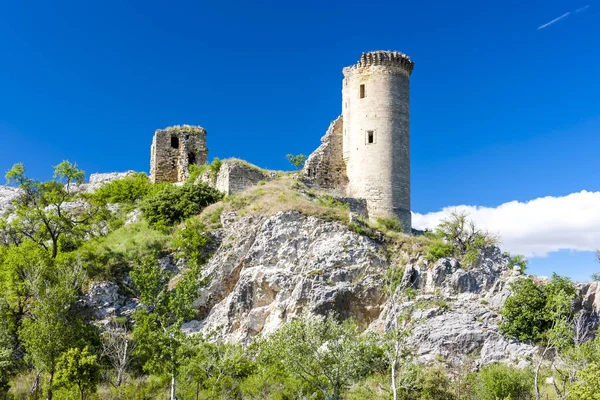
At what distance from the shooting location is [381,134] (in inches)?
1610

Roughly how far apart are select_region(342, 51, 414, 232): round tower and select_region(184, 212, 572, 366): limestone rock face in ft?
23.3

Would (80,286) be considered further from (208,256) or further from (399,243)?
(399,243)

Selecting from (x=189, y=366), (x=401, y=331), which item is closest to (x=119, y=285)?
(x=189, y=366)

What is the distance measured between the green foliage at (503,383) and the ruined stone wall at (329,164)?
17638 millimetres

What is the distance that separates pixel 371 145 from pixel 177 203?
1228 centimetres

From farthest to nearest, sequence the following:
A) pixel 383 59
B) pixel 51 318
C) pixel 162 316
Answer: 1. pixel 383 59
2. pixel 51 318
3. pixel 162 316

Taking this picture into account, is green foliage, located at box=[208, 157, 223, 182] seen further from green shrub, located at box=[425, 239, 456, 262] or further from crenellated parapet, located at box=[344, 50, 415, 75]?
green shrub, located at box=[425, 239, 456, 262]

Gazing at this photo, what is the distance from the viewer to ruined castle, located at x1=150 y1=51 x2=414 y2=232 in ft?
133

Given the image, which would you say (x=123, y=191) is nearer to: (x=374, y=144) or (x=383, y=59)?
(x=374, y=144)

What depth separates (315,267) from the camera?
107 ft

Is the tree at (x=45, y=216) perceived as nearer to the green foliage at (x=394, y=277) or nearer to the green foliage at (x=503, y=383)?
the green foliage at (x=394, y=277)

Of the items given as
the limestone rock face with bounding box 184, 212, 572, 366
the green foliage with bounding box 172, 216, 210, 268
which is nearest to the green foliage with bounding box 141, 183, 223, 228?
the green foliage with bounding box 172, 216, 210, 268

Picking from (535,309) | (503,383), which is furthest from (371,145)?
(503,383)

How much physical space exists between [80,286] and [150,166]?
16.5 meters
